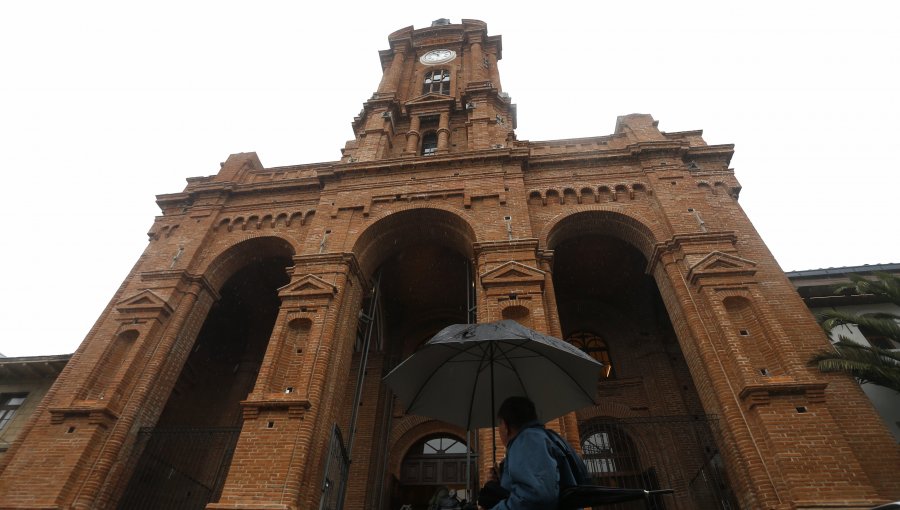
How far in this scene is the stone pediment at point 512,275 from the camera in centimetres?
1033

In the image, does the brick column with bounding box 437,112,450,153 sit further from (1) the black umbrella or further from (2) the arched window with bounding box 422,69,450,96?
(1) the black umbrella

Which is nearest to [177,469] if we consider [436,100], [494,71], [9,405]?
[9,405]

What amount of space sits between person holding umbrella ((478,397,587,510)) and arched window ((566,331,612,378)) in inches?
483

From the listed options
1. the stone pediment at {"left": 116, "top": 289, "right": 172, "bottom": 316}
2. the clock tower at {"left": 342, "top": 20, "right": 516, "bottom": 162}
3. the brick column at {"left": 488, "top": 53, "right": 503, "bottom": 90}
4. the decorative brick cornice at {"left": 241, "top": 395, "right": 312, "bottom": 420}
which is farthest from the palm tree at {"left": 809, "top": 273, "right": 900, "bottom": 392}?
the stone pediment at {"left": 116, "top": 289, "right": 172, "bottom": 316}

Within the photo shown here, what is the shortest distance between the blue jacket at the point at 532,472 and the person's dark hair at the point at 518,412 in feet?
0.38

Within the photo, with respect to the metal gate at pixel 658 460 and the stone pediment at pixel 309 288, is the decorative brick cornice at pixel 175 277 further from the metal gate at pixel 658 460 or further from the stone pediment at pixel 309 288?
the metal gate at pixel 658 460

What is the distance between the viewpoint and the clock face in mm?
22062

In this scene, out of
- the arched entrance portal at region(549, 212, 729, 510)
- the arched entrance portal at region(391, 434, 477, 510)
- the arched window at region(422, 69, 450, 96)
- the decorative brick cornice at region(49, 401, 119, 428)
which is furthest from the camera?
the arched window at region(422, 69, 450, 96)

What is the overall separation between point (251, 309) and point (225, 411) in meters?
3.43

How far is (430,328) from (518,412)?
44.1 ft

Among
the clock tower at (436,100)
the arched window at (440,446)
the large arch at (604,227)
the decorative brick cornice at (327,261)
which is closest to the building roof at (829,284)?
the large arch at (604,227)

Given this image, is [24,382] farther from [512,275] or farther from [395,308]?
[512,275]

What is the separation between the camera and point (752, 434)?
7930 millimetres

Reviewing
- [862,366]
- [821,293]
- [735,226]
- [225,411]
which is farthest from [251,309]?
[821,293]
